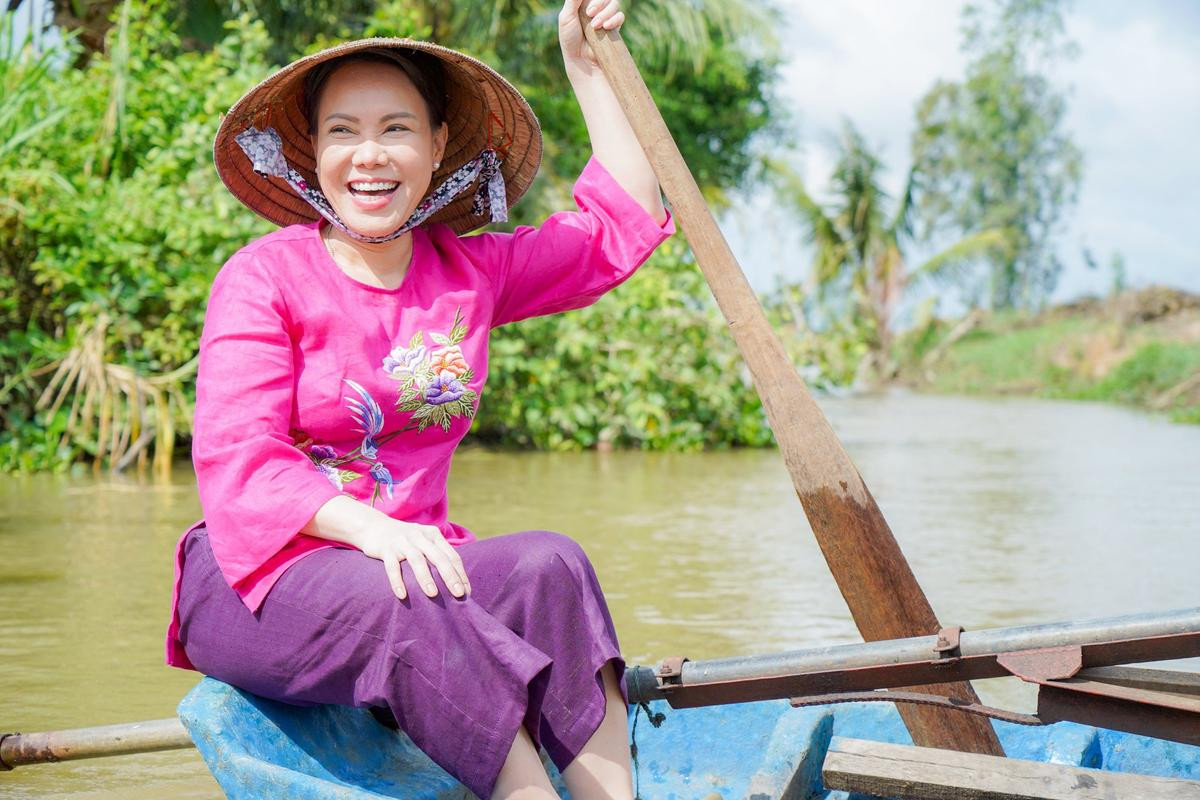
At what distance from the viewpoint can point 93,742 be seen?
2.33 meters

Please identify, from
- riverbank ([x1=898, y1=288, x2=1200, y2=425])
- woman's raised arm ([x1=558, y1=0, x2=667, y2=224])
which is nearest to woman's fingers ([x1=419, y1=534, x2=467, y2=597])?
woman's raised arm ([x1=558, y1=0, x2=667, y2=224])

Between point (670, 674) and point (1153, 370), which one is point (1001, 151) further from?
point (670, 674)

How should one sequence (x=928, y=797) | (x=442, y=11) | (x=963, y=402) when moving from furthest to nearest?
(x=963, y=402) < (x=442, y=11) < (x=928, y=797)

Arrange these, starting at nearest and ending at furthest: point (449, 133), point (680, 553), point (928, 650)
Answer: point (928, 650) → point (449, 133) → point (680, 553)

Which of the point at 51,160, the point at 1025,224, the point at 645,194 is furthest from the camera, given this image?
the point at 1025,224

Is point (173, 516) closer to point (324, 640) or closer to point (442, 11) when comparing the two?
point (324, 640)

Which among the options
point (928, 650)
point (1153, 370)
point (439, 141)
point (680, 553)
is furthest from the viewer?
point (1153, 370)

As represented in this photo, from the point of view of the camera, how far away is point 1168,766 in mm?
2270

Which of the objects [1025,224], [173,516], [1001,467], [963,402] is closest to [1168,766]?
[173,516]

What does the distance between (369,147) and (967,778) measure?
4.31 feet

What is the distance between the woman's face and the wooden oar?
0.50 metres

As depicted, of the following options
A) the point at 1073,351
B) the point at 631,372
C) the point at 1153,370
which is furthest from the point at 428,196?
the point at 1073,351

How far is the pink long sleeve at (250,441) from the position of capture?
79.8 inches

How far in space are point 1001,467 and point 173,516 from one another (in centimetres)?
547
